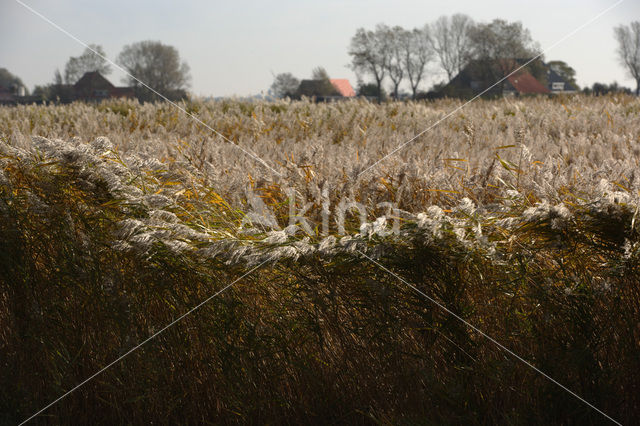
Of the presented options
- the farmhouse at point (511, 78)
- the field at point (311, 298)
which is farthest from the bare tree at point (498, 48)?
the field at point (311, 298)

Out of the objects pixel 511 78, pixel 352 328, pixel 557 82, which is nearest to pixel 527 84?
pixel 557 82

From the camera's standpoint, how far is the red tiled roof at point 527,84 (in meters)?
53.4

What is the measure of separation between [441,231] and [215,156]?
1965mm

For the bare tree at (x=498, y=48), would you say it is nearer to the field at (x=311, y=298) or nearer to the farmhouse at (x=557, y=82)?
the farmhouse at (x=557, y=82)

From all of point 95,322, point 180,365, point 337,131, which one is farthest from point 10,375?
point 337,131

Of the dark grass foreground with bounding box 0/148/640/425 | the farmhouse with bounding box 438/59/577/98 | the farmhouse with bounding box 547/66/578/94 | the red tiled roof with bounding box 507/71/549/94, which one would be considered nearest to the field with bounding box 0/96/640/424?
the dark grass foreground with bounding box 0/148/640/425

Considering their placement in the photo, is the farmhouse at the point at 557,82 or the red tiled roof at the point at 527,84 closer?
the red tiled roof at the point at 527,84

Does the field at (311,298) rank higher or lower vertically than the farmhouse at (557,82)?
lower

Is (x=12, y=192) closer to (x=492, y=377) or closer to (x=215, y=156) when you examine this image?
(x=215, y=156)

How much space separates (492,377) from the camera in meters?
2.10

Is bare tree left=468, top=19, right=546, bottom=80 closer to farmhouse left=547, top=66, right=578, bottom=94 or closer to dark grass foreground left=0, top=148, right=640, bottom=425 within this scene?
farmhouse left=547, top=66, right=578, bottom=94

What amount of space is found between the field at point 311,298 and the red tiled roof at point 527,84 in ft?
178

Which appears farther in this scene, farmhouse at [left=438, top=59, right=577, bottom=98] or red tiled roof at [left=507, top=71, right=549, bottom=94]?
red tiled roof at [left=507, top=71, right=549, bottom=94]

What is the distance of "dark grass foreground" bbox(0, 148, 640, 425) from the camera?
2.04 m
